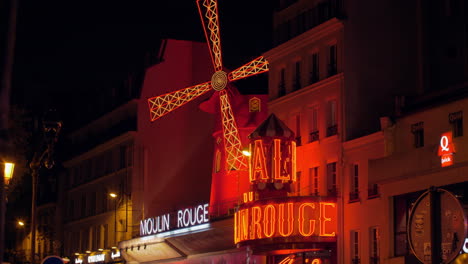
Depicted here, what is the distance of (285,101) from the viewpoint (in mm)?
31562

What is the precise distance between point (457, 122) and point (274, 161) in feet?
25.4

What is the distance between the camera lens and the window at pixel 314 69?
1187 inches

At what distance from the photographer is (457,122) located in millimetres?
22266

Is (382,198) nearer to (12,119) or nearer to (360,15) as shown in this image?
(360,15)

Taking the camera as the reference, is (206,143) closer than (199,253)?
No

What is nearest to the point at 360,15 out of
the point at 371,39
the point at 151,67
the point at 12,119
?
the point at 371,39

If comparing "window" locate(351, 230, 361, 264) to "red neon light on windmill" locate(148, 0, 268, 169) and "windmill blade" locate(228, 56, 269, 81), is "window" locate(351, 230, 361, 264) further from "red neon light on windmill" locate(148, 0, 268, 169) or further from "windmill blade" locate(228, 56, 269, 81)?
"windmill blade" locate(228, 56, 269, 81)

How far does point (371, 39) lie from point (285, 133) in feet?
12.7

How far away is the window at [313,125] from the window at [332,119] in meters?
0.67

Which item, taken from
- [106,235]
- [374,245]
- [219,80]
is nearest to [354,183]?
[374,245]

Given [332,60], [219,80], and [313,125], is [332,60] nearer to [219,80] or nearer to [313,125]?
[313,125]

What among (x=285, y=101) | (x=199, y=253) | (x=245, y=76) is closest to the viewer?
(x=285, y=101)

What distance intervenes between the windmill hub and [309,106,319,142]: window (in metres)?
5.64

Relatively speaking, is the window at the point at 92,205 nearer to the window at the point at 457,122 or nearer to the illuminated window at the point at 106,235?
the illuminated window at the point at 106,235
